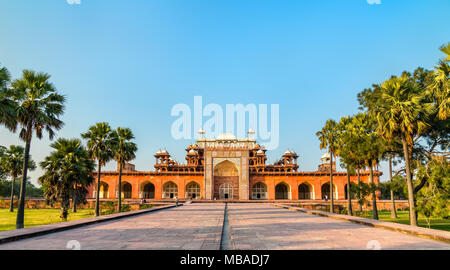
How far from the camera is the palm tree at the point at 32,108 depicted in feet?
49.6

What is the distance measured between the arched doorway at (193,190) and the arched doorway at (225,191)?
4506mm

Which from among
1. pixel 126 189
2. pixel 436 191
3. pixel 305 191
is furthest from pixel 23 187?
pixel 305 191

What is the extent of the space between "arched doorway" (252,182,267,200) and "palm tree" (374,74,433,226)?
117 ft

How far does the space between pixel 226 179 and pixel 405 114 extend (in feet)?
125

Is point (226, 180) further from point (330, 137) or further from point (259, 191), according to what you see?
point (330, 137)

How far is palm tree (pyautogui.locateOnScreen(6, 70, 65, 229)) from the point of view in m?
15.1

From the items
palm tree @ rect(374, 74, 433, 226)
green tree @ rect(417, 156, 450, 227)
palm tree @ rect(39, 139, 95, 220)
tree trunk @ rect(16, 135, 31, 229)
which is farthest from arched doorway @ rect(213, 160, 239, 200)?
tree trunk @ rect(16, 135, 31, 229)

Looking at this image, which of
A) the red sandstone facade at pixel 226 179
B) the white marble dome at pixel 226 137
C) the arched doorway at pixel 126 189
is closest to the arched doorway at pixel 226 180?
the red sandstone facade at pixel 226 179

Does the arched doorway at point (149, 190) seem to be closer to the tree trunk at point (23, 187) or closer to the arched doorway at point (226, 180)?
the arched doorway at point (226, 180)

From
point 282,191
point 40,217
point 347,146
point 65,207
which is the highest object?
point 347,146

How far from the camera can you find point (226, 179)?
167 ft

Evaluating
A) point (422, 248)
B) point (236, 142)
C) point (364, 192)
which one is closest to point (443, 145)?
point (364, 192)
